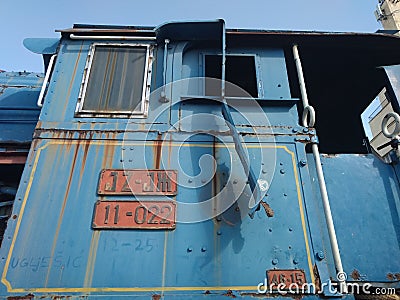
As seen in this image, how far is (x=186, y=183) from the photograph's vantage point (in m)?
3.13

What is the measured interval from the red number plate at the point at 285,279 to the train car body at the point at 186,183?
0.01 metres

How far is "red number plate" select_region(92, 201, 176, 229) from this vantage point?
2.87 m

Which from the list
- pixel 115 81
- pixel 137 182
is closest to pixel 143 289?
pixel 137 182

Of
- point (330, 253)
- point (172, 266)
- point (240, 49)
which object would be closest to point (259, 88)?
point (240, 49)

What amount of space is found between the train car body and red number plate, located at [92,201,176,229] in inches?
0.5

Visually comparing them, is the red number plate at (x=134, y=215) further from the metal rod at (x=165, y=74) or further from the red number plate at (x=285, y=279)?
the metal rod at (x=165, y=74)

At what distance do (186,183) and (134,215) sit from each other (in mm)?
594

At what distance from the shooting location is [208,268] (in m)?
2.71

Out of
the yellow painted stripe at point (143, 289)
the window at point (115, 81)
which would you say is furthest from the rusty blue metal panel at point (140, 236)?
the window at point (115, 81)

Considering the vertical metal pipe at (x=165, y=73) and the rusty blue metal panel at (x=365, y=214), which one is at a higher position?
the vertical metal pipe at (x=165, y=73)

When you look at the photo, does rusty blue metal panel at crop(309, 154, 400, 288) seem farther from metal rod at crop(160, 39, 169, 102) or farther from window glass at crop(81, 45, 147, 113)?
window glass at crop(81, 45, 147, 113)

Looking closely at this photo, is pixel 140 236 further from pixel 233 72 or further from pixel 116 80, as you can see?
pixel 233 72

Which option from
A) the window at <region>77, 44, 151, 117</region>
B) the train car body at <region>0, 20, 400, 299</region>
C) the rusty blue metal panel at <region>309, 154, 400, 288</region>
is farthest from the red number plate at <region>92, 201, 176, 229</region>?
the rusty blue metal panel at <region>309, 154, 400, 288</region>

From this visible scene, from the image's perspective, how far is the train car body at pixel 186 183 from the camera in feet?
8.79
